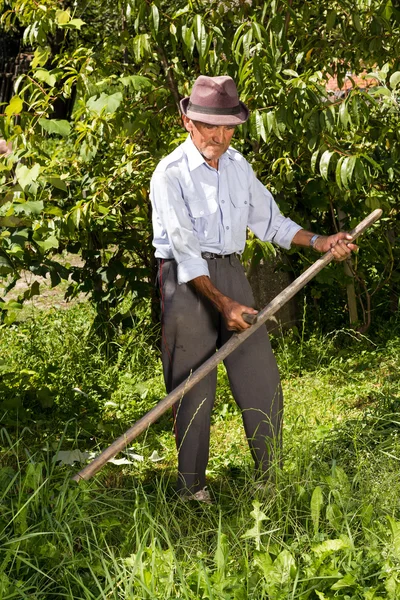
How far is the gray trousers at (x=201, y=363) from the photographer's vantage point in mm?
3578

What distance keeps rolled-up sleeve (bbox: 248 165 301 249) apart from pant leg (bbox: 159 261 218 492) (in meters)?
0.42

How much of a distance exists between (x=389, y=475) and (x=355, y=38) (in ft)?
8.07

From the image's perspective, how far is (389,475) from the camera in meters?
3.46

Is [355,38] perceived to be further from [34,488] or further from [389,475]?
[34,488]

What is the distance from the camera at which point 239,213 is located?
3584mm

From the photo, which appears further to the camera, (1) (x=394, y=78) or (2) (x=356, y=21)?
(2) (x=356, y=21)

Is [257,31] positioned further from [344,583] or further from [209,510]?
[344,583]

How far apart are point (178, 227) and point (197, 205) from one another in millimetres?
153

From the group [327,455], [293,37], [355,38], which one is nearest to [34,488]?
[327,455]

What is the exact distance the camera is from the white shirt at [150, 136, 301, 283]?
3.41 m

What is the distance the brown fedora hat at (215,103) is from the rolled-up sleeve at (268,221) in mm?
353

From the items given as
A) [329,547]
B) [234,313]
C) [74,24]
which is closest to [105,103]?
[74,24]

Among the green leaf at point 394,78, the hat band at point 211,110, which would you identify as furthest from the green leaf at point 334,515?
the green leaf at point 394,78

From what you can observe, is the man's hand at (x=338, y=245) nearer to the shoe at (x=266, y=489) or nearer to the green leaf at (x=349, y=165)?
the green leaf at (x=349, y=165)
